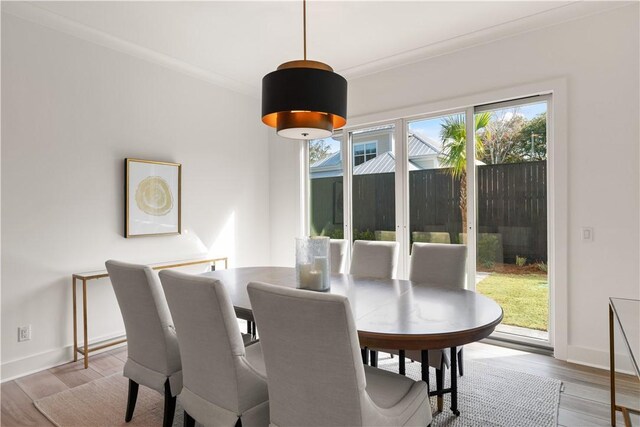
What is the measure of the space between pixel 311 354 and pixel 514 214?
9.16 feet

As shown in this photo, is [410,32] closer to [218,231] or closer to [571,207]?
[571,207]

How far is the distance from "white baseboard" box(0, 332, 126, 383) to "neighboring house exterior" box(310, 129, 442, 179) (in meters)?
3.10

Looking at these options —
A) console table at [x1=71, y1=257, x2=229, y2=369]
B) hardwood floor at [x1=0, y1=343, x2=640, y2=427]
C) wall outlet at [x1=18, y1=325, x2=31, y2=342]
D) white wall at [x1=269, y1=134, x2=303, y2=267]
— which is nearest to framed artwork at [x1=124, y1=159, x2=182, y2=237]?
console table at [x1=71, y1=257, x2=229, y2=369]

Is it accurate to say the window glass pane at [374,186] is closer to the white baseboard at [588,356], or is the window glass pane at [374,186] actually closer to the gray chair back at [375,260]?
the gray chair back at [375,260]

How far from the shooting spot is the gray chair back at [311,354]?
1.20 meters

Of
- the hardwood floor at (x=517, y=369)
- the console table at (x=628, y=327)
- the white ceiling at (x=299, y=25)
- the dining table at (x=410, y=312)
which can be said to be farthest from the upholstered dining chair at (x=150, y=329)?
the white ceiling at (x=299, y=25)

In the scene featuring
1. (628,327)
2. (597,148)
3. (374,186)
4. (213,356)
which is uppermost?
(597,148)

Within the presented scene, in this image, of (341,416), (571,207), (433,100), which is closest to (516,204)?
(571,207)

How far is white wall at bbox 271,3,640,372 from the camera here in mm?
2771

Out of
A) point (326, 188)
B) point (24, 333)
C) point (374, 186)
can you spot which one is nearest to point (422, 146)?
point (374, 186)

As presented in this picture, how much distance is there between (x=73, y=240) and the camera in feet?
10.3

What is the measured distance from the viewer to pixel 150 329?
1.90 meters

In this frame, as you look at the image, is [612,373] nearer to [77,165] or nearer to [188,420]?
[188,420]

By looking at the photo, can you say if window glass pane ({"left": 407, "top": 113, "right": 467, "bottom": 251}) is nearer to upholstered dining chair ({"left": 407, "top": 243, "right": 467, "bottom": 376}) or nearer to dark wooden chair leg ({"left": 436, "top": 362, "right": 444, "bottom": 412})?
upholstered dining chair ({"left": 407, "top": 243, "right": 467, "bottom": 376})
